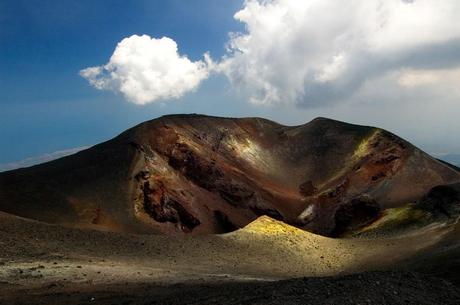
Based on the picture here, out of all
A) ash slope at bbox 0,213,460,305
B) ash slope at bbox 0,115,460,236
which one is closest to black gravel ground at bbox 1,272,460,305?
ash slope at bbox 0,213,460,305

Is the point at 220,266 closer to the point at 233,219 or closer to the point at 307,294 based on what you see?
the point at 307,294

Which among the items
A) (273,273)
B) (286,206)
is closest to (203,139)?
(286,206)

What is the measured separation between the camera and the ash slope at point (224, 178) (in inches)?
2046

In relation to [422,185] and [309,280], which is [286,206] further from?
[309,280]

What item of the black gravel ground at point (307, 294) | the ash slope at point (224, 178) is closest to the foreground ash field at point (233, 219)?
the black gravel ground at point (307, 294)

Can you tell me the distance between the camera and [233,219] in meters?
63.6

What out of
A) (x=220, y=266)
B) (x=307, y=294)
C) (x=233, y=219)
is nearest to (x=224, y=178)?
(x=233, y=219)

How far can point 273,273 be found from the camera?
35094mm

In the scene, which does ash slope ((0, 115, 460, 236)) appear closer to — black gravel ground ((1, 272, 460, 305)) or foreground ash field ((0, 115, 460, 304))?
foreground ash field ((0, 115, 460, 304))

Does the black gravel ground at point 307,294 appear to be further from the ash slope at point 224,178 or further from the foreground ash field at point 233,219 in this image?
the ash slope at point 224,178

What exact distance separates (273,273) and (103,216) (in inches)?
843

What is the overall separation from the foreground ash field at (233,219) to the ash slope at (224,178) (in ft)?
0.71

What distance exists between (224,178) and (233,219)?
23.5 ft

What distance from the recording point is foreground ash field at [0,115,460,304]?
67.3ft
